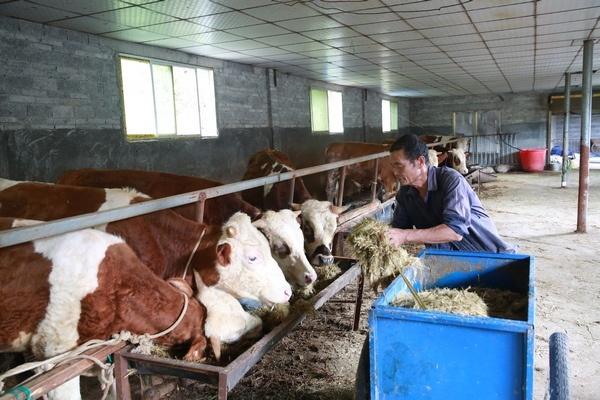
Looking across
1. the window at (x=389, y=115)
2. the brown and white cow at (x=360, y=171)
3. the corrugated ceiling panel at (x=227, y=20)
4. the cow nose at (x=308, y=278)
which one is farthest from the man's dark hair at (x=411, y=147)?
the window at (x=389, y=115)

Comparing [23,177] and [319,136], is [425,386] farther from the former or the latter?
[319,136]

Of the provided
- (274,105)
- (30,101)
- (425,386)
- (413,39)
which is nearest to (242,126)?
(274,105)

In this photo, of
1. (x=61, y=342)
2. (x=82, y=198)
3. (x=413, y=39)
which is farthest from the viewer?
(x=413, y=39)

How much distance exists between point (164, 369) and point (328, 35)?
582 cm

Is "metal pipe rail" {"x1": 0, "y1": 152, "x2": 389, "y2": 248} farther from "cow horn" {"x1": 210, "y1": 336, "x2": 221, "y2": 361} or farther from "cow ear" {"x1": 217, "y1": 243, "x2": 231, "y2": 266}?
"cow horn" {"x1": 210, "y1": 336, "x2": 221, "y2": 361}

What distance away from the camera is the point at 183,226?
2.64 m

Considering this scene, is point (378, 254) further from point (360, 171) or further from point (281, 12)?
point (360, 171)

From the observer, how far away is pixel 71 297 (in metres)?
1.88

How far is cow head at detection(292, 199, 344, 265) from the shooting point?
3.96 metres

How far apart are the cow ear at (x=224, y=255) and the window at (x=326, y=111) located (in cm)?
982

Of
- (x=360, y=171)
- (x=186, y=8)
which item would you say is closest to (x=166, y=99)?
(x=186, y=8)

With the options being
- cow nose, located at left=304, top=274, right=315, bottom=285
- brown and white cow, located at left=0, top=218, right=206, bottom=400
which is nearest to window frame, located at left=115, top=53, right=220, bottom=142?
cow nose, located at left=304, top=274, right=315, bottom=285

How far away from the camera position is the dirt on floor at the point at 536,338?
3.05 m

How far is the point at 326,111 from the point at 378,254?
36.4ft
